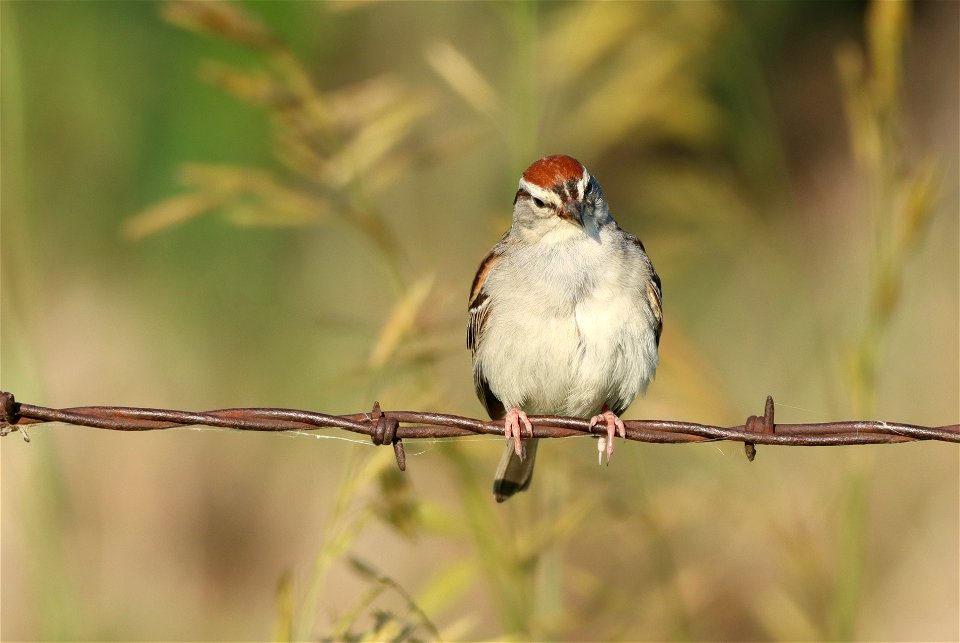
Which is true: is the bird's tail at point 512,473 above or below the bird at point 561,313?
below

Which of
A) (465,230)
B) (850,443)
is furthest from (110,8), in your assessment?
(850,443)

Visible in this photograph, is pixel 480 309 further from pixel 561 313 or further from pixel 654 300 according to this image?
pixel 654 300

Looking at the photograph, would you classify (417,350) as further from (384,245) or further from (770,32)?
(770,32)

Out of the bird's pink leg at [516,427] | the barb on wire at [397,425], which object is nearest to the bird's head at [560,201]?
the bird's pink leg at [516,427]

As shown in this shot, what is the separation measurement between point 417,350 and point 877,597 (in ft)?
11.1

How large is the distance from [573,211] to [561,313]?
1.26 feet

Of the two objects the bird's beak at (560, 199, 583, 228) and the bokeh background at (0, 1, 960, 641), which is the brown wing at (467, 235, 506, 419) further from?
the bird's beak at (560, 199, 583, 228)

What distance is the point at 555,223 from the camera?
14.1 ft

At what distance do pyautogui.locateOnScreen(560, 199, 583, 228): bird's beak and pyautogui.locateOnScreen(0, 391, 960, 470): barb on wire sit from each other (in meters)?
1.12

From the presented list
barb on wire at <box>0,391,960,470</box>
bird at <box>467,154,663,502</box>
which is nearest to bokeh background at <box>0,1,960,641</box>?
bird at <box>467,154,663,502</box>

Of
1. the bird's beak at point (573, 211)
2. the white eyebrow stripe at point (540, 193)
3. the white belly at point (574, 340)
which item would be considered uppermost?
the white eyebrow stripe at point (540, 193)

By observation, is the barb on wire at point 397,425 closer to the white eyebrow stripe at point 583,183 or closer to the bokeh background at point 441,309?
the bokeh background at point 441,309

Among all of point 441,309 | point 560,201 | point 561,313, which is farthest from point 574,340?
point 441,309

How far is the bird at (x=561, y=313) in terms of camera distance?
406cm
